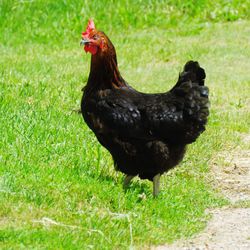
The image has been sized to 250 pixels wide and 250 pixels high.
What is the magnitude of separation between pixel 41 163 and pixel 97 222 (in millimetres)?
1272

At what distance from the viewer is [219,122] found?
456 inches

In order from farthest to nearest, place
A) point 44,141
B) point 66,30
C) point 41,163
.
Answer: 1. point 66,30
2. point 44,141
3. point 41,163

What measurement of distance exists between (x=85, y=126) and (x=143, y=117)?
1.97 meters

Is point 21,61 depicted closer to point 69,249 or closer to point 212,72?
point 212,72

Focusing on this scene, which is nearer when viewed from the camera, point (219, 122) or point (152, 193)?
point (152, 193)

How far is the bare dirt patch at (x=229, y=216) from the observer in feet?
23.7

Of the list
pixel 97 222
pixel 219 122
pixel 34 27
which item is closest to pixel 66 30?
pixel 34 27

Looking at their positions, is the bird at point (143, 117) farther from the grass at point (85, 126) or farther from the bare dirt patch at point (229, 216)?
the bare dirt patch at point (229, 216)

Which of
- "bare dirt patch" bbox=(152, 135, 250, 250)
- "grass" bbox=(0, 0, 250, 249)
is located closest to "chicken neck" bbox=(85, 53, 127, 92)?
"grass" bbox=(0, 0, 250, 249)

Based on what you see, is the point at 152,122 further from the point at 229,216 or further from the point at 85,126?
the point at 85,126

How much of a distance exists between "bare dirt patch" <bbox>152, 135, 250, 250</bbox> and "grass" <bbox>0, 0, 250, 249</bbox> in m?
0.13

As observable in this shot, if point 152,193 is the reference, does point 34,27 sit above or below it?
above

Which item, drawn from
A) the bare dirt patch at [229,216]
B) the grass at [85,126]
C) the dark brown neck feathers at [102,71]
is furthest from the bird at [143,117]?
the bare dirt patch at [229,216]

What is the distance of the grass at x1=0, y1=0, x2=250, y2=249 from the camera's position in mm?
7008
